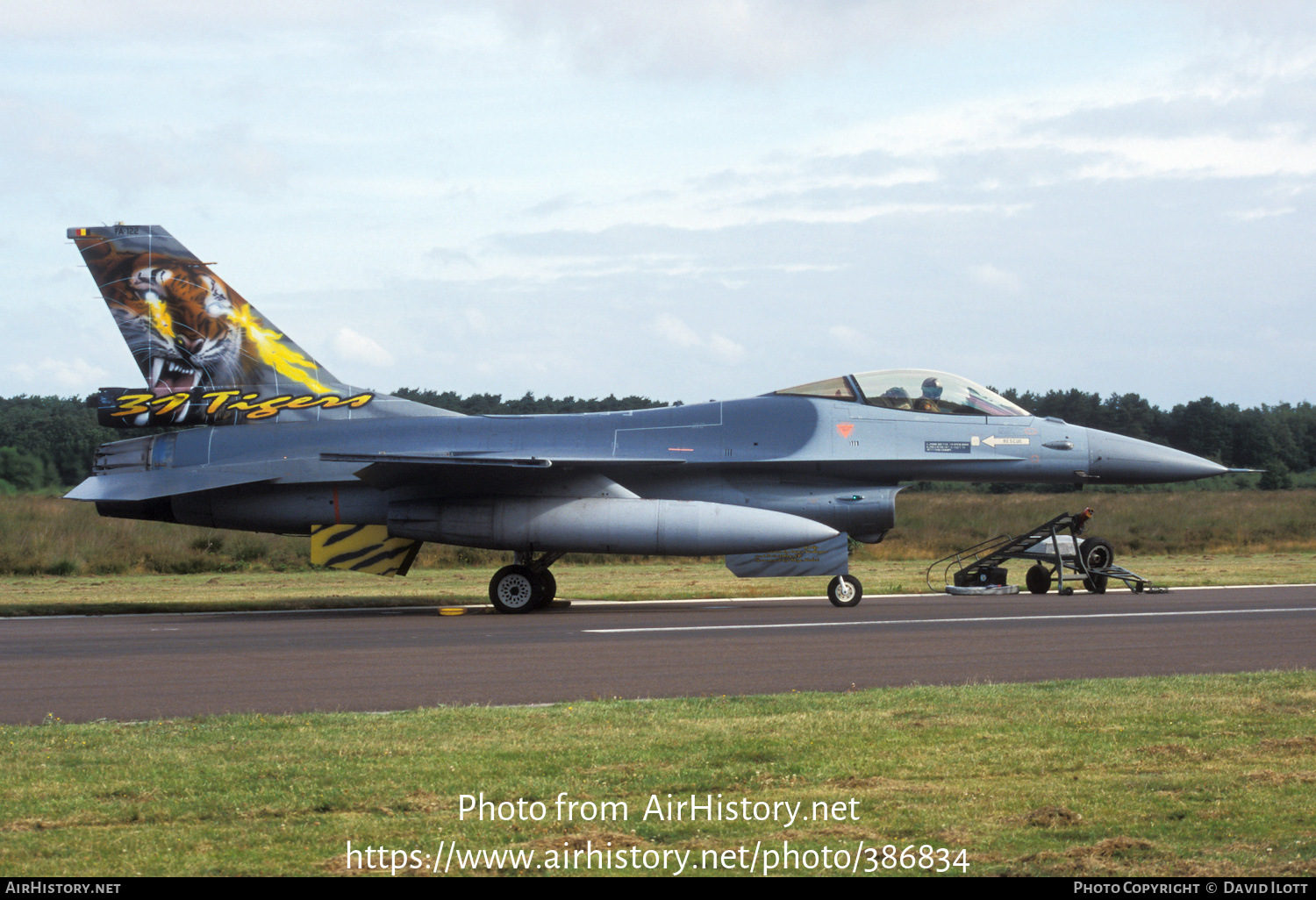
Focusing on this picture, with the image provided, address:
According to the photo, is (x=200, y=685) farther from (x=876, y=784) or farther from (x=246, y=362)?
(x=246, y=362)

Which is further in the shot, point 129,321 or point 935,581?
point 935,581

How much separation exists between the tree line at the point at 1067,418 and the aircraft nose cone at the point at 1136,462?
42.9ft

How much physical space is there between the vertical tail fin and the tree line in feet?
36.2

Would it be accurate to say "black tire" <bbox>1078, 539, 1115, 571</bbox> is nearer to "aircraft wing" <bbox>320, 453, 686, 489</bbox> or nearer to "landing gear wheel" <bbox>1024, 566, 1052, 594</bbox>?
"landing gear wheel" <bbox>1024, 566, 1052, 594</bbox>

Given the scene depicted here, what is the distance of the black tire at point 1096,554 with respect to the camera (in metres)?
21.3

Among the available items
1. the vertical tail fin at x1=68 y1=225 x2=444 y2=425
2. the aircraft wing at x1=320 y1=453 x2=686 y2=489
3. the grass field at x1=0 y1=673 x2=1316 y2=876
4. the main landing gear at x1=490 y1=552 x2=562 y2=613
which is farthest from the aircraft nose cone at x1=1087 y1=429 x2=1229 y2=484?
the vertical tail fin at x1=68 y1=225 x2=444 y2=425

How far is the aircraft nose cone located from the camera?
18.2 m

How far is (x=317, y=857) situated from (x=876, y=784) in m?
2.64

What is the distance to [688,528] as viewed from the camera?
16.3 meters

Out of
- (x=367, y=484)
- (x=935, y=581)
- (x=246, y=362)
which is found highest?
(x=246, y=362)

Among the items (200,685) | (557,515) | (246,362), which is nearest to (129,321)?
(246,362)

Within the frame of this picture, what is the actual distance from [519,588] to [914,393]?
21.6ft

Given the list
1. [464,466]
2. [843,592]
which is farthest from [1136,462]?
[464,466]

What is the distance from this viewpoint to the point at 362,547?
18234 mm
